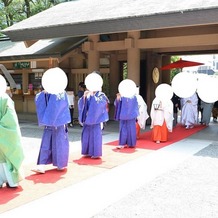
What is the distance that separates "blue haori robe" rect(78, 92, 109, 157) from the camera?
5.90 m

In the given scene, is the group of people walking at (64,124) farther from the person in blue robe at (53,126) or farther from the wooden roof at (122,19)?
the wooden roof at (122,19)

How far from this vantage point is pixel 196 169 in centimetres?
541

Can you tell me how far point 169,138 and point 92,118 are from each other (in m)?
3.30

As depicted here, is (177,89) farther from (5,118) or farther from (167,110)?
(5,118)

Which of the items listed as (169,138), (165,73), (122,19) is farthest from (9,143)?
(165,73)

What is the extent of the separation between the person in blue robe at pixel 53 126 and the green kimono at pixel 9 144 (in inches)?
29.8

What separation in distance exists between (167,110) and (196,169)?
2.62 meters

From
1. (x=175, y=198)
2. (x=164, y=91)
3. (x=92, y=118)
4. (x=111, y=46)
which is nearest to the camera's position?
(x=175, y=198)

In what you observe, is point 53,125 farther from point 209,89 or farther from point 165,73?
point 165,73

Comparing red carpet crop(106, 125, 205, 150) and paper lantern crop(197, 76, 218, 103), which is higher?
paper lantern crop(197, 76, 218, 103)

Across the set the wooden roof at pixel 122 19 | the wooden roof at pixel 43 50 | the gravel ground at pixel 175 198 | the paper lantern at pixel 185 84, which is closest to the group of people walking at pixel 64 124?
the paper lantern at pixel 185 84

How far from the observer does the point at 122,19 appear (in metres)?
8.51

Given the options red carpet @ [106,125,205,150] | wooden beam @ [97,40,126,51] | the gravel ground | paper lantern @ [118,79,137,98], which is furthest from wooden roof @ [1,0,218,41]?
the gravel ground

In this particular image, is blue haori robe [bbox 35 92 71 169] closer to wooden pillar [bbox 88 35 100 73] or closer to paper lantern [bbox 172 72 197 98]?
paper lantern [bbox 172 72 197 98]
